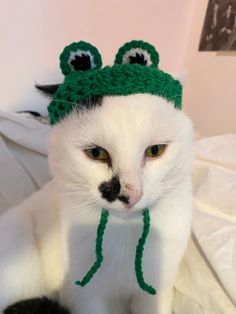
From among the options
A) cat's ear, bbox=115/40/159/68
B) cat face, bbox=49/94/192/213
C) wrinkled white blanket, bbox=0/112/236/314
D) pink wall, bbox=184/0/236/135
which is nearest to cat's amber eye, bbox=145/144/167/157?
cat face, bbox=49/94/192/213

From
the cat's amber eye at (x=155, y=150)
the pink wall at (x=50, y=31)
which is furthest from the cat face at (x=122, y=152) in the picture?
the pink wall at (x=50, y=31)

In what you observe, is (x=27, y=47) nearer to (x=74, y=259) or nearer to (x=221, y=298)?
(x=74, y=259)

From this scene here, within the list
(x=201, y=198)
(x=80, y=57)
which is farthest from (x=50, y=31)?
(x=201, y=198)

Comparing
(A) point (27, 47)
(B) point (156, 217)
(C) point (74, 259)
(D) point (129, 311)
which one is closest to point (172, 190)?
(B) point (156, 217)

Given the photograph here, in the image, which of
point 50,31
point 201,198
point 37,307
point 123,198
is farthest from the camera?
point 50,31

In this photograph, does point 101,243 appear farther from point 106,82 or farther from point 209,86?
point 209,86

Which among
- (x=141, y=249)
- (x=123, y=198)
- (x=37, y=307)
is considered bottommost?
(x=37, y=307)

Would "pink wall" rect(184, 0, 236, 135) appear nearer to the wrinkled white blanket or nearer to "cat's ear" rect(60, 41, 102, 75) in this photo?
the wrinkled white blanket

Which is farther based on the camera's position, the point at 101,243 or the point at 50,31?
the point at 50,31
